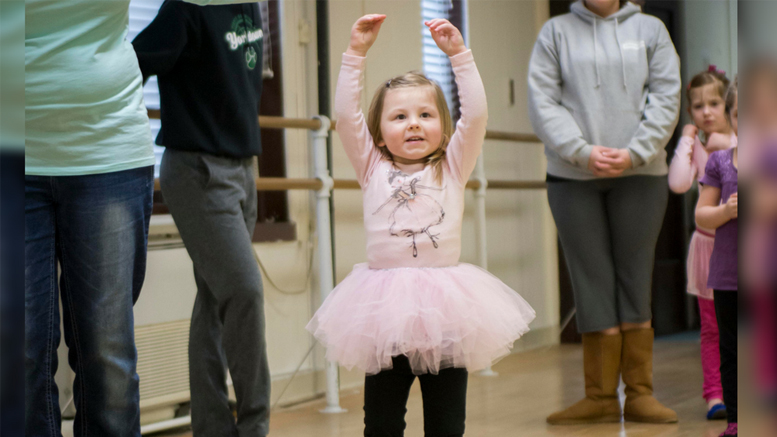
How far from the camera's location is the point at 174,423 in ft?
6.56

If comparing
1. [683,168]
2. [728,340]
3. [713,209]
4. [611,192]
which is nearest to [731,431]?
[728,340]

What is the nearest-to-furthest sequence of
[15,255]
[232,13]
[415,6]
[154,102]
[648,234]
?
[15,255] < [232,13] < [648,234] < [154,102] < [415,6]

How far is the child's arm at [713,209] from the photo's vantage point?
5.01 feet

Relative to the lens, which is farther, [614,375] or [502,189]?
[502,189]

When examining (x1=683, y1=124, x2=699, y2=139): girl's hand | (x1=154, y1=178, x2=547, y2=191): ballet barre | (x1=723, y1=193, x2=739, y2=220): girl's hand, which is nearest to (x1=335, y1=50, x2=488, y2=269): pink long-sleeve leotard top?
(x1=723, y1=193, x2=739, y2=220): girl's hand

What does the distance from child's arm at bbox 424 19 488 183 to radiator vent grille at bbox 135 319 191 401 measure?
3.76ft

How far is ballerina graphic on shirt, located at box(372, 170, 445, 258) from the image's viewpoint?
1.25 metres

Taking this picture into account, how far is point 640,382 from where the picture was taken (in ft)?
6.21

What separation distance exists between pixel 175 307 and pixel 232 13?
2.98 ft

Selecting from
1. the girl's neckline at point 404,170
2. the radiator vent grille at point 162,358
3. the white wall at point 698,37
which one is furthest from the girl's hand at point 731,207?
the white wall at point 698,37

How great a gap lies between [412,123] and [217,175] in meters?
0.46

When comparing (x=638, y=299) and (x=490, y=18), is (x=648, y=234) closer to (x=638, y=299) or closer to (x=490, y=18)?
(x=638, y=299)

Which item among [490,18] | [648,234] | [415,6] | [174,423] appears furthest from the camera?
[490,18]

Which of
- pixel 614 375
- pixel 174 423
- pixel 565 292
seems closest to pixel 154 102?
pixel 174 423
